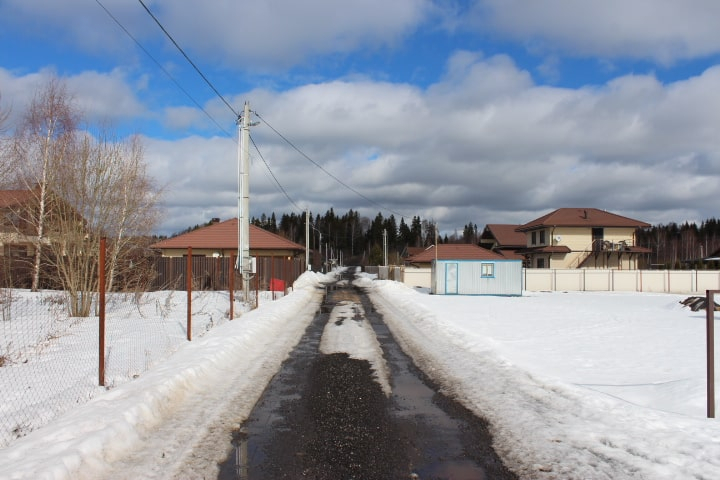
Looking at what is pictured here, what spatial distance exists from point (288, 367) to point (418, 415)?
3.34 metres

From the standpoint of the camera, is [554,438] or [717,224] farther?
[717,224]

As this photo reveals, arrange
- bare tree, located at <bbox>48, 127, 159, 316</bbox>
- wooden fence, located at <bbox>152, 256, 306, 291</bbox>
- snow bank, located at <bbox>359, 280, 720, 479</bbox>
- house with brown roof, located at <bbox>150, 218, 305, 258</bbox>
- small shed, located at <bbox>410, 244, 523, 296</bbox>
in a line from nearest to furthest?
snow bank, located at <bbox>359, 280, 720, 479</bbox>, bare tree, located at <bbox>48, 127, 159, 316</bbox>, wooden fence, located at <bbox>152, 256, 306, 291</bbox>, small shed, located at <bbox>410, 244, 523, 296</bbox>, house with brown roof, located at <bbox>150, 218, 305, 258</bbox>

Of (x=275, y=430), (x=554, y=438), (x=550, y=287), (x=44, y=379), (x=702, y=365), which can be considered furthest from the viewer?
(x=550, y=287)

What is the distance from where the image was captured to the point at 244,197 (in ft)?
62.3

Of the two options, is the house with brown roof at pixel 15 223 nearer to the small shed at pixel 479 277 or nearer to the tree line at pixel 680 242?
the small shed at pixel 479 277

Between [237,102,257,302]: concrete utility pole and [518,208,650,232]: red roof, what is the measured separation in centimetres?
3785

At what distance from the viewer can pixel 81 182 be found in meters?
15.2

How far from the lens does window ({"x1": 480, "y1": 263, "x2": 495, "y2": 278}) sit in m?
29.1

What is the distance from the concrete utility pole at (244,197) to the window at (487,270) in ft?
48.2

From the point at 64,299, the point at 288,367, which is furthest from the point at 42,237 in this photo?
the point at 288,367

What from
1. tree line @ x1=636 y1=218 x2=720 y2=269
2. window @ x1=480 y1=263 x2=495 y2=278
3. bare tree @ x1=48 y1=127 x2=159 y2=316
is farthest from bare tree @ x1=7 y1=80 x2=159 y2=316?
tree line @ x1=636 y1=218 x2=720 y2=269

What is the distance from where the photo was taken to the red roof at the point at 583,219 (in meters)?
50.2

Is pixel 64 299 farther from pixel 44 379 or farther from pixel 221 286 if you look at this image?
pixel 221 286

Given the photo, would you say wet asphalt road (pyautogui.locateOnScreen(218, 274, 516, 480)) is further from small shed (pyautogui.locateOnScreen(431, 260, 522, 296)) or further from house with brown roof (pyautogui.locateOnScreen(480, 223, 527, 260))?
house with brown roof (pyautogui.locateOnScreen(480, 223, 527, 260))
